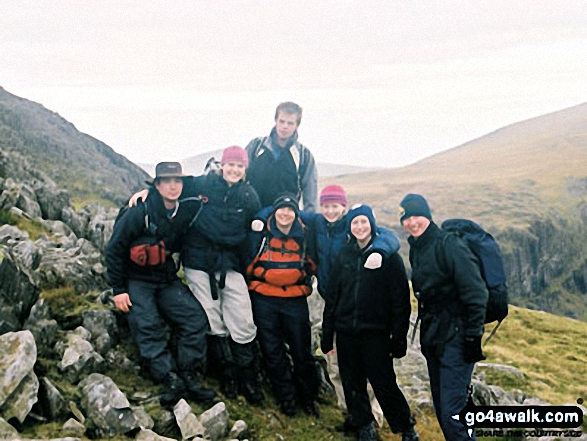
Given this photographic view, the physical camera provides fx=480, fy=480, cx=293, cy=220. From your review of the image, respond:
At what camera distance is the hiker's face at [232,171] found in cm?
1057

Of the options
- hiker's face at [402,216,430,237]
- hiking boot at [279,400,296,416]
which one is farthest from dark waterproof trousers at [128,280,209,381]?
hiker's face at [402,216,430,237]

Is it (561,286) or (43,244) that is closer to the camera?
(43,244)

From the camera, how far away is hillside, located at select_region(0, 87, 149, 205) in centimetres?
4856

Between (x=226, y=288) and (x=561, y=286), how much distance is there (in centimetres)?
18331

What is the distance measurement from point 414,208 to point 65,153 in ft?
190

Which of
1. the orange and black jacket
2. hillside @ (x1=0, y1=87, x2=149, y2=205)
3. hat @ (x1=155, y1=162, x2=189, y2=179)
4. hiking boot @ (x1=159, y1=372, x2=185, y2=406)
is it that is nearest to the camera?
hiking boot @ (x1=159, y1=372, x2=185, y2=406)

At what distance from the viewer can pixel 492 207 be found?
194625 mm

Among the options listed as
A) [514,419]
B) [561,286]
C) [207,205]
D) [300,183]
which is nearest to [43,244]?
[207,205]

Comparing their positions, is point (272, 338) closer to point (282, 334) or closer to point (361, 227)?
point (282, 334)

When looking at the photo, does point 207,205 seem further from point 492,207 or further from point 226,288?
point 492,207

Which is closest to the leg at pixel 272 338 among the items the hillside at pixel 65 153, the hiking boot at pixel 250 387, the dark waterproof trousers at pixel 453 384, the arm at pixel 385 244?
the hiking boot at pixel 250 387

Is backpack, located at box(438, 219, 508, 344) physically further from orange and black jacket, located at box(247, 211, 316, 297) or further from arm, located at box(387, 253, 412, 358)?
orange and black jacket, located at box(247, 211, 316, 297)

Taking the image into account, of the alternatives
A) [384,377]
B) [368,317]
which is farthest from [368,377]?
[368,317]

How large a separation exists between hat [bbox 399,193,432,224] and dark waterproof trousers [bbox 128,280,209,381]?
15.6 ft
